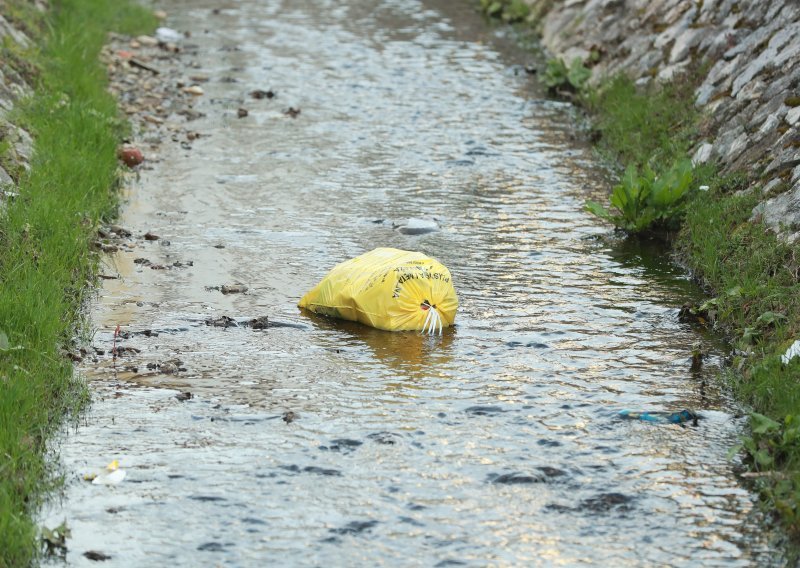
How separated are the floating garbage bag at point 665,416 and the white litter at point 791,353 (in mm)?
662

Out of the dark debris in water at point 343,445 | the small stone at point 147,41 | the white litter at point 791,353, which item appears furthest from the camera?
the small stone at point 147,41

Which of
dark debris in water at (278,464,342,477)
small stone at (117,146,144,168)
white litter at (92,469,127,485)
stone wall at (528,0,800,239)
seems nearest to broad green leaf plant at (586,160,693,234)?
stone wall at (528,0,800,239)

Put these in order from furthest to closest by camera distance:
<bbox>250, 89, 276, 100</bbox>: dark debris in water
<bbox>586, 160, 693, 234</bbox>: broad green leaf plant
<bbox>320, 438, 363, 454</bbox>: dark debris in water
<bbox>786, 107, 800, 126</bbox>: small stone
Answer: <bbox>250, 89, 276, 100</bbox>: dark debris in water → <bbox>586, 160, 693, 234</bbox>: broad green leaf plant → <bbox>786, 107, 800, 126</bbox>: small stone → <bbox>320, 438, 363, 454</bbox>: dark debris in water

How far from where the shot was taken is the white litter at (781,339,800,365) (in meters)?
7.02

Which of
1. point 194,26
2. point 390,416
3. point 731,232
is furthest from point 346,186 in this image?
point 194,26

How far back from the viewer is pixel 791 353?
7.09 metres

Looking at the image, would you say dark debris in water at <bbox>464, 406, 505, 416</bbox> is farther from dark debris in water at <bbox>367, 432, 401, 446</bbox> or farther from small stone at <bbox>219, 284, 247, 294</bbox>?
small stone at <bbox>219, 284, 247, 294</bbox>

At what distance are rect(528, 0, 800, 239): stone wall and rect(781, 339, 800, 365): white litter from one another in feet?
5.10

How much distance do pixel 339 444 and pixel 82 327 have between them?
95.6 inches

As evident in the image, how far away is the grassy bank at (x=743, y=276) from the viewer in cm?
619

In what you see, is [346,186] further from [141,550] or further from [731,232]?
[141,550]

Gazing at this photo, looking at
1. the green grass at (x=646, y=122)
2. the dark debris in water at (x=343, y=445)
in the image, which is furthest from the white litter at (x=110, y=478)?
the green grass at (x=646, y=122)

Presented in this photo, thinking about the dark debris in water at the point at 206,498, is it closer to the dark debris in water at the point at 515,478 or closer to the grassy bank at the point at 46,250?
the grassy bank at the point at 46,250

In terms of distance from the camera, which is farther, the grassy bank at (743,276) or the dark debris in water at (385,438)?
the dark debris in water at (385,438)
